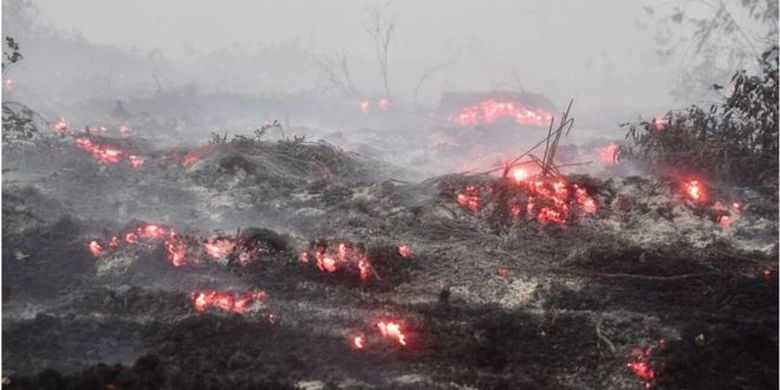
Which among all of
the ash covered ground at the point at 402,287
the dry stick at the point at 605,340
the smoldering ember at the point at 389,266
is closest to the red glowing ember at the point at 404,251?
the ash covered ground at the point at 402,287

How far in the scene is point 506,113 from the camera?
24.0 meters

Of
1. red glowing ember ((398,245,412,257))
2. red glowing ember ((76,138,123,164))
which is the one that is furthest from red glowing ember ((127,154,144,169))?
red glowing ember ((398,245,412,257))

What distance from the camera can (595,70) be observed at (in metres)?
45.2

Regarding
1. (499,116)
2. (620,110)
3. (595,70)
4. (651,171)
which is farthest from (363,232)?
(595,70)

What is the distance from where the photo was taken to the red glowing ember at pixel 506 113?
23.9 meters

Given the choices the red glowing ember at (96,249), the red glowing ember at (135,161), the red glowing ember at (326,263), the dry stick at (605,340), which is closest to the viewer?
the dry stick at (605,340)

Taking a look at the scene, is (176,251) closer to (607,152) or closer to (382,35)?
(607,152)

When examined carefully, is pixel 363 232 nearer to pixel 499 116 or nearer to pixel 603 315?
pixel 603 315

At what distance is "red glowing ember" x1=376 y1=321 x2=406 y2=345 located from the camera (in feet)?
19.6

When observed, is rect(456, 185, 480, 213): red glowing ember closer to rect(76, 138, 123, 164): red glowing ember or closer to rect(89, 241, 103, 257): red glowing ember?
rect(89, 241, 103, 257): red glowing ember

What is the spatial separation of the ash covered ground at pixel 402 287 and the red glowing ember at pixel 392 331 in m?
0.03

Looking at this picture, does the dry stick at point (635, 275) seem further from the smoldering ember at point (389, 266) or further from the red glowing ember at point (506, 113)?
the red glowing ember at point (506, 113)

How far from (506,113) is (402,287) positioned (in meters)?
18.0

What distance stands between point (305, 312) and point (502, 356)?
2.18 meters
